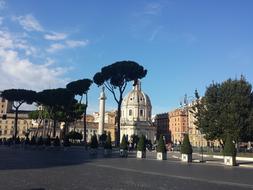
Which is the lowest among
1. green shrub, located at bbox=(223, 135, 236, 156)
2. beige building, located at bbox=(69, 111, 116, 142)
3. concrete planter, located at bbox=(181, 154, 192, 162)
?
concrete planter, located at bbox=(181, 154, 192, 162)

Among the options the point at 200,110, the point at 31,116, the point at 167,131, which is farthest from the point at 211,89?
the point at 167,131

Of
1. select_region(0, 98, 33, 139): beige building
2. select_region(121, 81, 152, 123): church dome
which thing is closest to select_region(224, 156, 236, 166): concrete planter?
select_region(121, 81, 152, 123): church dome

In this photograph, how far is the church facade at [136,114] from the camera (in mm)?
130500

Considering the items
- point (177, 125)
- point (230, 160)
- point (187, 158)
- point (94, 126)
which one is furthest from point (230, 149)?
point (177, 125)

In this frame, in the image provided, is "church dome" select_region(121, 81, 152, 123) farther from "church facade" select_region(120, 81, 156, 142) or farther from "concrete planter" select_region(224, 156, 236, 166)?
"concrete planter" select_region(224, 156, 236, 166)

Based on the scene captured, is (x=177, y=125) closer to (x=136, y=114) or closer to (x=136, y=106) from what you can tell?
(x=136, y=114)

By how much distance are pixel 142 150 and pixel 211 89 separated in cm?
1524

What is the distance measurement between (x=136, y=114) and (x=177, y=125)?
1728 cm

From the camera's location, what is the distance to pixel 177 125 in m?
138

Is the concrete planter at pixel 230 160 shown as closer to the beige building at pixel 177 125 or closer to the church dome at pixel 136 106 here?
the church dome at pixel 136 106

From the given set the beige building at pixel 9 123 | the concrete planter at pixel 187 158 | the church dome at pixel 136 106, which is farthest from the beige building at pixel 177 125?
the concrete planter at pixel 187 158

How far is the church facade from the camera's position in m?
130

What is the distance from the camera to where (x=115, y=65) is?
5569cm

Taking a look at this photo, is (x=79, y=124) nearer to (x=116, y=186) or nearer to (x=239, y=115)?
(x=239, y=115)
